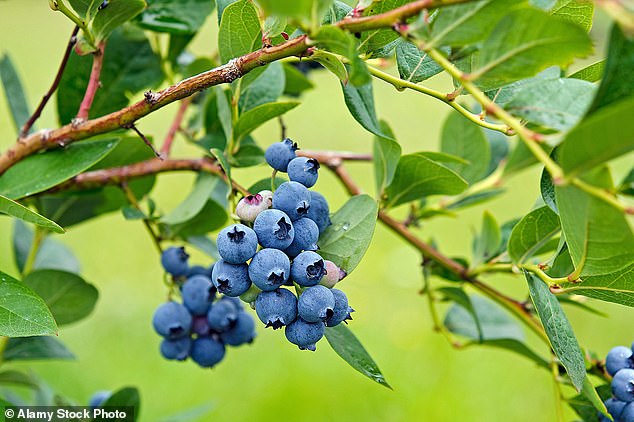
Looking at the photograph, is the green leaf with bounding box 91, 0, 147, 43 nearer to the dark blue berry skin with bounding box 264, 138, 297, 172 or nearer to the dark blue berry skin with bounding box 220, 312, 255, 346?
the dark blue berry skin with bounding box 264, 138, 297, 172

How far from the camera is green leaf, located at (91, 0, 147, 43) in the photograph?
2.75 feet

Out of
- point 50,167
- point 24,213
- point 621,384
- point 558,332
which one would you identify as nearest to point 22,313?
point 24,213

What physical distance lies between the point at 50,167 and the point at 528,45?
1.94 ft

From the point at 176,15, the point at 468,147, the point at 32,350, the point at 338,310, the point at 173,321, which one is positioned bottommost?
the point at 32,350

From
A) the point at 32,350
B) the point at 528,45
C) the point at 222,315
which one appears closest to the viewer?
the point at 528,45

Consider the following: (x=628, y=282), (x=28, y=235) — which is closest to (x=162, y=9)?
(x=28, y=235)

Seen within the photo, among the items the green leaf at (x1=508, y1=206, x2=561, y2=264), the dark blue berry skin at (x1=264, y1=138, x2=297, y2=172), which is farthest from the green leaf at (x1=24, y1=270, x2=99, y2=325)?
the green leaf at (x1=508, y1=206, x2=561, y2=264)

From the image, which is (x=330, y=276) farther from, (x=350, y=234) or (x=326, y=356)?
(x=326, y=356)

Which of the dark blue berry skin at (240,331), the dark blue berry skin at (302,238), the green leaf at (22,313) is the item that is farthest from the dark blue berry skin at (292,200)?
the dark blue berry skin at (240,331)

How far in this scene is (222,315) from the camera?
97 centimetres

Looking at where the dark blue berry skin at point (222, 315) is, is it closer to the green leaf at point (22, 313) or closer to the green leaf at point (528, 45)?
the green leaf at point (22, 313)

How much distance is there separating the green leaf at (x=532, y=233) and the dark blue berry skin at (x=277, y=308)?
333 mm

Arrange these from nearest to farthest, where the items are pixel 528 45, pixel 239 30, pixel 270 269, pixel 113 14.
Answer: pixel 528 45, pixel 270 269, pixel 239 30, pixel 113 14

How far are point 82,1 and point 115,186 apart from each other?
30cm
